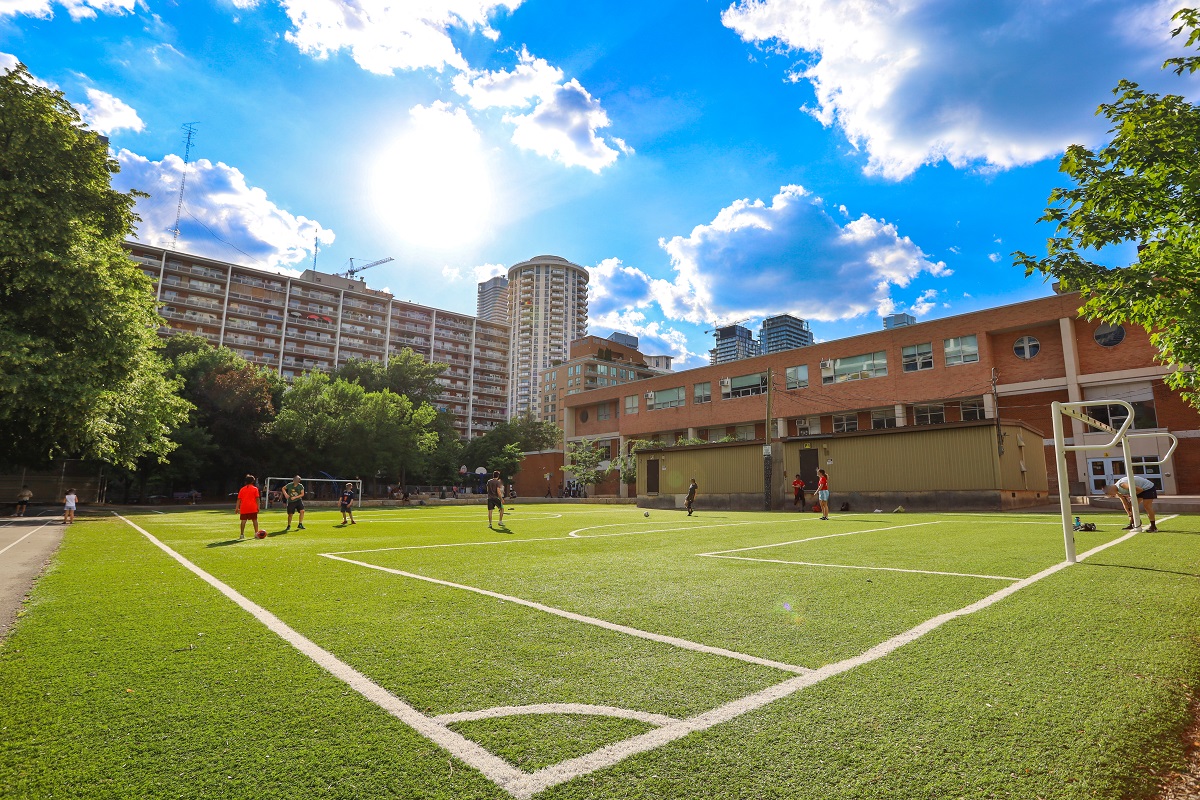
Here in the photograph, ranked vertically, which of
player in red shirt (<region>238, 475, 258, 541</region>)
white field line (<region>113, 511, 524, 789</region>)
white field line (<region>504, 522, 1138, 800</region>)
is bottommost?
white field line (<region>113, 511, 524, 789</region>)

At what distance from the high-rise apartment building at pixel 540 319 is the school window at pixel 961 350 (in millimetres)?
129938

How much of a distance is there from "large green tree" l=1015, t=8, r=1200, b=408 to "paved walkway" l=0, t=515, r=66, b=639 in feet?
46.4

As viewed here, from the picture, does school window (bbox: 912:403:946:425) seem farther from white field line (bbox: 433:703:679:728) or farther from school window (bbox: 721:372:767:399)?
white field line (bbox: 433:703:679:728)

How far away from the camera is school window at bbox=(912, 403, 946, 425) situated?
40.2 meters

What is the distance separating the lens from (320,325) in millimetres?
103688

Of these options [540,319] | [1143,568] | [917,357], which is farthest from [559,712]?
[540,319]

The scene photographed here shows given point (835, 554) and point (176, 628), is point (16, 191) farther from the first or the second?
point (835, 554)

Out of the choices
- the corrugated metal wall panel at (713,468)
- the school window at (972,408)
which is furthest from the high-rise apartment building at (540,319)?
the school window at (972,408)

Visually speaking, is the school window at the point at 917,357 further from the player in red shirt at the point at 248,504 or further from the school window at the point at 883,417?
the player in red shirt at the point at 248,504

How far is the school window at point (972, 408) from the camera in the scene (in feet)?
127

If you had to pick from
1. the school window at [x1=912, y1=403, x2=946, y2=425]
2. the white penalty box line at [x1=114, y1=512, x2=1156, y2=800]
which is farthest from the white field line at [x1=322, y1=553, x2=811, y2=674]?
the school window at [x1=912, y1=403, x2=946, y2=425]

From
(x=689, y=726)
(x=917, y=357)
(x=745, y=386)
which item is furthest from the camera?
(x=745, y=386)

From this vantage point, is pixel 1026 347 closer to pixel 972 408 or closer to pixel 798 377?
pixel 972 408

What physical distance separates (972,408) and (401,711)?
148 feet
